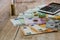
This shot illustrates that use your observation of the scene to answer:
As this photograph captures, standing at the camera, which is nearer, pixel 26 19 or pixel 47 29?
pixel 47 29

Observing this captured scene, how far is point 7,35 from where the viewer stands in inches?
31.2

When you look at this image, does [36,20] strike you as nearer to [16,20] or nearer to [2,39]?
[16,20]

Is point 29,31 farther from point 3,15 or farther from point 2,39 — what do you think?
point 3,15

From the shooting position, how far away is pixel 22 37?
30.2 inches

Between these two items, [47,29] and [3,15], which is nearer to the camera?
[47,29]

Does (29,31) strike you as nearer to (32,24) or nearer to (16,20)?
(32,24)

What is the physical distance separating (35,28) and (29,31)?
0.05m

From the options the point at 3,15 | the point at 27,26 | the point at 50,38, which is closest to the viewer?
the point at 50,38

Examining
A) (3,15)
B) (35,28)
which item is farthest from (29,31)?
(3,15)

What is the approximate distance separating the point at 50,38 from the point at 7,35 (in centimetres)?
24

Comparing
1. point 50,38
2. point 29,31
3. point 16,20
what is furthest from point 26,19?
point 50,38

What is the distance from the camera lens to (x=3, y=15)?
1.11 metres

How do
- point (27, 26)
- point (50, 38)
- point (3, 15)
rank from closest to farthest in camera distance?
point (50, 38)
point (27, 26)
point (3, 15)

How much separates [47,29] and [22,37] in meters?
0.16
